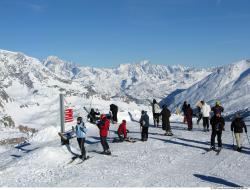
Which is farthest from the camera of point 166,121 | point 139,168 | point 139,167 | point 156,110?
point 156,110

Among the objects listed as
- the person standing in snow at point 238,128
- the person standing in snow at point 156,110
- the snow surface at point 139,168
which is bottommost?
the snow surface at point 139,168

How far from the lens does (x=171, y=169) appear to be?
Answer: 21.5 meters

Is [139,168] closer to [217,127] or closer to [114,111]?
[217,127]

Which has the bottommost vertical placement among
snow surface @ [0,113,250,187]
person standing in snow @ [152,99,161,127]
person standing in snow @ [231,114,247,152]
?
snow surface @ [0,113,250,187]

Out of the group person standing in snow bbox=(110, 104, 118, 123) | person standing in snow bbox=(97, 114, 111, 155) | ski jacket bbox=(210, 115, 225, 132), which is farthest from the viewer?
person standing in snow bbox=(110, 104, 118, 123)

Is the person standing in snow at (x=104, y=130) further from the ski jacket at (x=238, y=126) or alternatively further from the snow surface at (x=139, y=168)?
the ski jacket at (x=238, y=126)

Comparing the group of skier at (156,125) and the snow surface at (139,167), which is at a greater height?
the group of skier at (156,125)

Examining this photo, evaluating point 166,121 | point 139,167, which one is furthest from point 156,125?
point 139,167

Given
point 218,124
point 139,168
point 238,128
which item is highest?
point 218,124

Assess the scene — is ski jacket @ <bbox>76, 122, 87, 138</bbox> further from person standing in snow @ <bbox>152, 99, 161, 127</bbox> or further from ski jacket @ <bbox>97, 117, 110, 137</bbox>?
person standing in snow @ <bbox>152, 99, 161, 127</bbox>

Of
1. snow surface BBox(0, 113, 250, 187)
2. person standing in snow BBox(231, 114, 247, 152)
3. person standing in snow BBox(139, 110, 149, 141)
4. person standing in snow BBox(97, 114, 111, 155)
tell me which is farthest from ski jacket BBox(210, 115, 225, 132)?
person standing in snow BBox(97, 114, 111, 155)

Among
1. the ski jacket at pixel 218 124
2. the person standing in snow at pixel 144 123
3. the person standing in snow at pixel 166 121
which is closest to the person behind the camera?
the ski jacket at pixel 218 124

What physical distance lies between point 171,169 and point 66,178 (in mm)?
5390

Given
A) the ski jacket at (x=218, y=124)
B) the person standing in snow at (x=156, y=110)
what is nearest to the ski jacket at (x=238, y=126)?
the ski jacket at (x=218, y=124)
